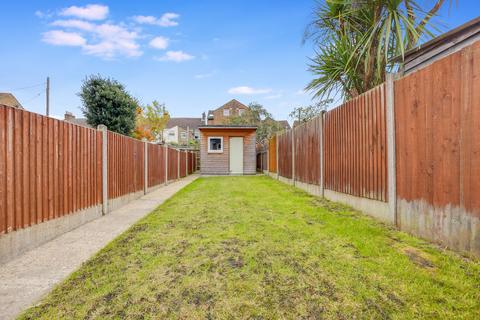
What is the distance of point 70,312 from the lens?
159 centimetres

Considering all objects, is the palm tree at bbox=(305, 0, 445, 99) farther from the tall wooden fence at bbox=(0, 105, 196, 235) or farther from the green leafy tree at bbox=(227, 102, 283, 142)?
the green leafy tree at bbox=(227, 102, 283, 142)

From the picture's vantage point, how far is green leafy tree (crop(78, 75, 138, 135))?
34.7 ft

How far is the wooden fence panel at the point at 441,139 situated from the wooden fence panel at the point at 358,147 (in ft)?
1.41

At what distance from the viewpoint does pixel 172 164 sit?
11812 mm

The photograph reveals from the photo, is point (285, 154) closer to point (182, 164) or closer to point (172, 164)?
point (172, 164)

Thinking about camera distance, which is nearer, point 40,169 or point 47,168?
point 40,169

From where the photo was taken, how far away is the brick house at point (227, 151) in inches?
620

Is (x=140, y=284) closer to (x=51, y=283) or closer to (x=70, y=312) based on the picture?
(x=70, y=312)

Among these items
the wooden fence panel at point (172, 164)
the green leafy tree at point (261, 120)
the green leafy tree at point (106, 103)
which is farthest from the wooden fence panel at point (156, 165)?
the green leafy tree at point (261, 120)

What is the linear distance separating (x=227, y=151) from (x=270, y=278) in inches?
547

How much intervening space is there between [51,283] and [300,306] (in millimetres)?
1919

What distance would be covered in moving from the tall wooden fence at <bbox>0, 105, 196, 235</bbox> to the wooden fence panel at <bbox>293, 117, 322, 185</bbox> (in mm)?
4719

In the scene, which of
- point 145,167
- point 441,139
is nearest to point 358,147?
point 441,139

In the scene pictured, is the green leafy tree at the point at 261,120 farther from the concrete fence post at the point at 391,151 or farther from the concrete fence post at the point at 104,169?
the concrete fence post at the point at 391,151
